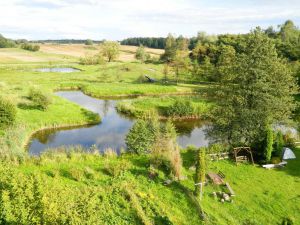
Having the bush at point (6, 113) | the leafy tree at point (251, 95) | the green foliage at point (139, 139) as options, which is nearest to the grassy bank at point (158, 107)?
the leafy tree at point (251, 95)

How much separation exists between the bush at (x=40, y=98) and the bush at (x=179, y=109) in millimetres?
17350

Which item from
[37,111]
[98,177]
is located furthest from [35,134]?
[98,177]

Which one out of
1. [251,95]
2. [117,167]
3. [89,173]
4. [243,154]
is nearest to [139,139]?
[117,167]

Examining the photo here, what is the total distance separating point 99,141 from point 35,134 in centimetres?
775

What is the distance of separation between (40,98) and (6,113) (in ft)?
32.4

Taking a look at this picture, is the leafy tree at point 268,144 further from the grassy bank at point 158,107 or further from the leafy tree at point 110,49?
the leafy tree at point 110,49

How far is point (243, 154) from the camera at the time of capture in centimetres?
2881

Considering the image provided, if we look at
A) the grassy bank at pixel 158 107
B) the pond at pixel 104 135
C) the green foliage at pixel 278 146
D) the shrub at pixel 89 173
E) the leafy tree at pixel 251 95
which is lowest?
the pond at pixel 104 135

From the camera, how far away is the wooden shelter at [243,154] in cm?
2744

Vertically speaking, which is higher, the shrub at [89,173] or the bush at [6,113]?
the bush at [6,113]

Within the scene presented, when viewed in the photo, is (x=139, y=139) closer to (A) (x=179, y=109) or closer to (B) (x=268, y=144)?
(B) (x=268, y=144)

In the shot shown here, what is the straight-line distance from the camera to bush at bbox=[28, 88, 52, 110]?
42531 mm

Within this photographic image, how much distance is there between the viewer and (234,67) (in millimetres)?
28422

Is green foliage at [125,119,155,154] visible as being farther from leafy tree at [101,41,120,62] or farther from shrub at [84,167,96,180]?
leafy tree at [101,41,120,62]
